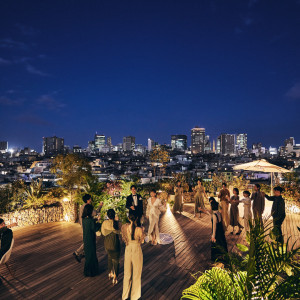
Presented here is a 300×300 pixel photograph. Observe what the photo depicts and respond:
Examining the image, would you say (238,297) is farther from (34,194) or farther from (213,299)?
(34,194)

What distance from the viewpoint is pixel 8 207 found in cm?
914

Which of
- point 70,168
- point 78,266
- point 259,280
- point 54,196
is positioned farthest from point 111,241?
point 70,168

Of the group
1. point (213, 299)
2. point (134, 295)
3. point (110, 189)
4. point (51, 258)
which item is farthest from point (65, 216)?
point (213, 299)

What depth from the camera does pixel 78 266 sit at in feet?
17.6

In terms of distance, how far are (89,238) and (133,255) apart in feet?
4.28

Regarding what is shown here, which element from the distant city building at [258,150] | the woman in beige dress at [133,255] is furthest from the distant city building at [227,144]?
the woman in beige dress at [133,255]

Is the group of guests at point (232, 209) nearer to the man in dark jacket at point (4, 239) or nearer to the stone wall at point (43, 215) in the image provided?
the man in dark jacket at point (4, 239)

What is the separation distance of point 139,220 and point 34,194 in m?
5.83

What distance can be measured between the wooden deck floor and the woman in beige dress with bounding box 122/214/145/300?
325 mm

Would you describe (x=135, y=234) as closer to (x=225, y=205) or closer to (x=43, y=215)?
(x=225, y=205)

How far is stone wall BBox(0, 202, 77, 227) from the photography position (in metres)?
8.40

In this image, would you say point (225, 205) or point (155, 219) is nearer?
point (155, 219)

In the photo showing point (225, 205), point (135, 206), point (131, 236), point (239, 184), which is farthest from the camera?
point (239, 184)

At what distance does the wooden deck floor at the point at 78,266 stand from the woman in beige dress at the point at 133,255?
1.07 ft
